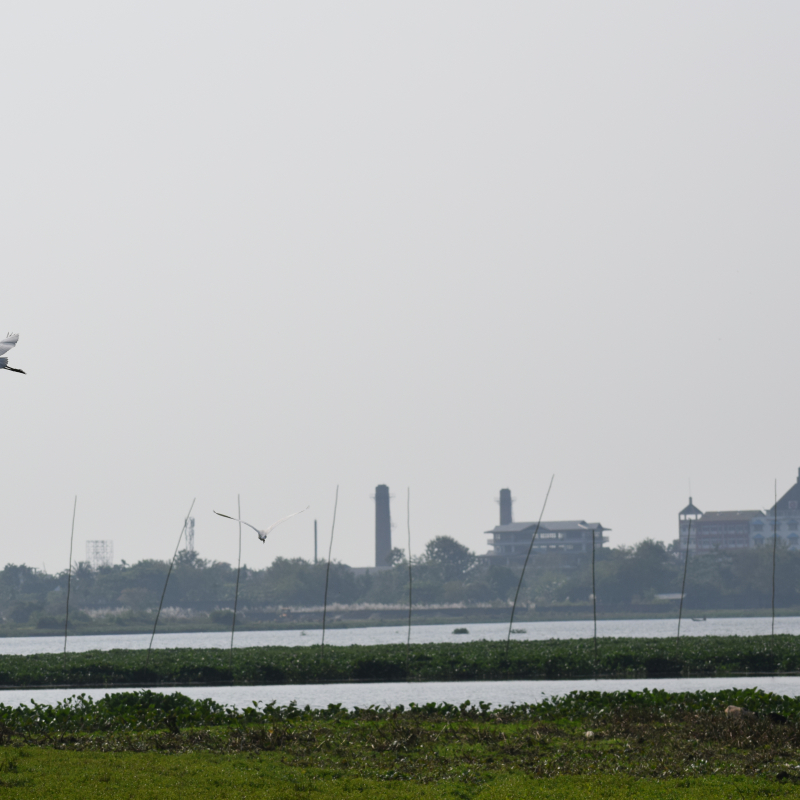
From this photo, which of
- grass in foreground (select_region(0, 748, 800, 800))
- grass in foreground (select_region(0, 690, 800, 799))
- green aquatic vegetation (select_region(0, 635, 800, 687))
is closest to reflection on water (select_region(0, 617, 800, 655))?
green aquatic vegetation (select_region(0, 635, 800, 687))

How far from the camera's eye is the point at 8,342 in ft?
33.9

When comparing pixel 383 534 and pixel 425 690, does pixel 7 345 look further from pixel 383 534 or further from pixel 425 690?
pixel 383 534

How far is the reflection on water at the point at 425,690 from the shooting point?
1174 inches

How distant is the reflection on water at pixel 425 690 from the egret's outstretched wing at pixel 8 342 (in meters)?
19.8

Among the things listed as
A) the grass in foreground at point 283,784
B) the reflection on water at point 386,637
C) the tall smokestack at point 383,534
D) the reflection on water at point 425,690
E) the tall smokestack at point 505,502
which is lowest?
the reflection on water at point 386,637

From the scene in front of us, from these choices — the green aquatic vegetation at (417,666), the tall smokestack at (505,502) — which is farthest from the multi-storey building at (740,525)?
the green aquatic vegetation at (417,666)

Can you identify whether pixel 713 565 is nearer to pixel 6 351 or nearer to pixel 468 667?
pixel 468 667

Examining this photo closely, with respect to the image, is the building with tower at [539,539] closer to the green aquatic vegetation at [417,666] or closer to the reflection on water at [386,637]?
the reflection on water at [386,637]

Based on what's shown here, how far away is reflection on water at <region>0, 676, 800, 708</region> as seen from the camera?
29.8 m

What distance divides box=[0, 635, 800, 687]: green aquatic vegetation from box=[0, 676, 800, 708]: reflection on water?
1.51 meters

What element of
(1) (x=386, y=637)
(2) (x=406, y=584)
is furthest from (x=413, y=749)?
(2) (x=406, y=584)

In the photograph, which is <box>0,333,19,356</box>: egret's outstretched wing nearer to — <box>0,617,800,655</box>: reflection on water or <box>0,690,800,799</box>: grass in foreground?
<box>0,690,800,799</box>: grass in foreground

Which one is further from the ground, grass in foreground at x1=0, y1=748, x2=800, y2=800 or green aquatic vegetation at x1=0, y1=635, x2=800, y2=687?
grass in foreground at x1=0, y1=748, x2=800, y2=800

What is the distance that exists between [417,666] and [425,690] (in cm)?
506
